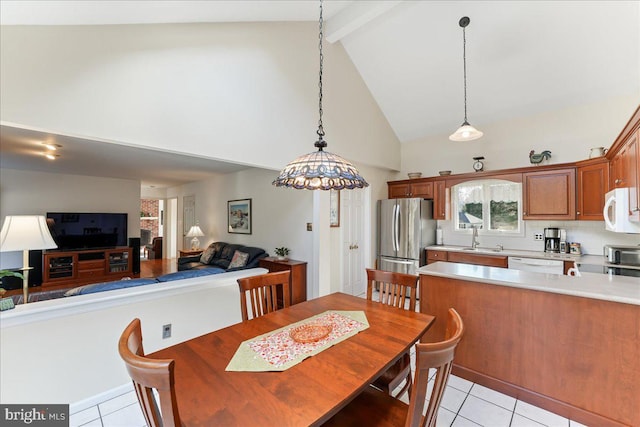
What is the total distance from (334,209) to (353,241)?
2.48ft

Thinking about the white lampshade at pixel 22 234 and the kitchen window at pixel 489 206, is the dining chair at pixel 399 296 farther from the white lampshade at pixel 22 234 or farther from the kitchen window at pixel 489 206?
the kitchen window at pixel 489 206

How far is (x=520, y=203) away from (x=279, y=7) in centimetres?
432

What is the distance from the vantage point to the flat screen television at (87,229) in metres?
5.56

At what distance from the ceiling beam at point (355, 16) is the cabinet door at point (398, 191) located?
271 centimetres

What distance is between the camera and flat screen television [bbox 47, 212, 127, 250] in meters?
5.56

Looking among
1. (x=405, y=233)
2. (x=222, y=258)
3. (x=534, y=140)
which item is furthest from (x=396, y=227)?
(x=222, y=258)

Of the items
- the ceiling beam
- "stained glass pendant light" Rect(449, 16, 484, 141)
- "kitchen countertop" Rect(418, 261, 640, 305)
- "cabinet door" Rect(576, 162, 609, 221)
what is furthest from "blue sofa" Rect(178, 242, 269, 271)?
"cabinet door" Rect(576, 162, 609, 221)

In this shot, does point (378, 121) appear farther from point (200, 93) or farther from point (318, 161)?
point (318, 161)

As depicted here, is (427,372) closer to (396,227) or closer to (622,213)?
(622,213)

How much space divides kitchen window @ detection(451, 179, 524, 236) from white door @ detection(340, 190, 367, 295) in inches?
66.4

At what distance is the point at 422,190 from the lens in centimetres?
491

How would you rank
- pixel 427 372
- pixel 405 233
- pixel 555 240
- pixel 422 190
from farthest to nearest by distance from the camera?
pixel 422 190 < pixel 405 233 < pixel 555 240 < pixel 427 372

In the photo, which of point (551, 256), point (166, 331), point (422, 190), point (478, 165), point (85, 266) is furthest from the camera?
point (85, 266)

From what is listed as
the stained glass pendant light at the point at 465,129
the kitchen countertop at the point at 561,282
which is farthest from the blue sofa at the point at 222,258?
the stained glass pendant light at the point at 465,129
